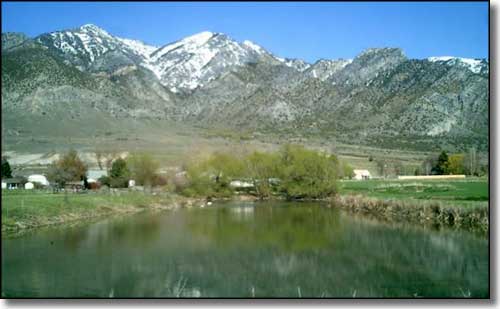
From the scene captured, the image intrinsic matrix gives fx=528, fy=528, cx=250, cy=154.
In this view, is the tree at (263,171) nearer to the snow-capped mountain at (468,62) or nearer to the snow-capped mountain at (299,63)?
the snow-capped mountain at (299,63)

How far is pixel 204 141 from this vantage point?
47.7 meters

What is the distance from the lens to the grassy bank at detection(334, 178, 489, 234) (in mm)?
13867

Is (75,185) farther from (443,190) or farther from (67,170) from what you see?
(443,190)

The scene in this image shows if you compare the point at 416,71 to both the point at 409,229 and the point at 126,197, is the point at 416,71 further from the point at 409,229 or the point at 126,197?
the point at 126,197

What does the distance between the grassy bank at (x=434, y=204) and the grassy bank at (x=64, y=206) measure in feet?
33.1

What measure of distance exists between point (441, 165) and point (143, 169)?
19.2 metres

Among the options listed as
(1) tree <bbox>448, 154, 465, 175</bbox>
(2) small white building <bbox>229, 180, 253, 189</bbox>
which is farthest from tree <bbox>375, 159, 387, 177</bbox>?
(1) tree <bbox>448, 154, 465, 175</bbox>

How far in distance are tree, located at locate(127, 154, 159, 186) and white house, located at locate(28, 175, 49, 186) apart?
5741 mm

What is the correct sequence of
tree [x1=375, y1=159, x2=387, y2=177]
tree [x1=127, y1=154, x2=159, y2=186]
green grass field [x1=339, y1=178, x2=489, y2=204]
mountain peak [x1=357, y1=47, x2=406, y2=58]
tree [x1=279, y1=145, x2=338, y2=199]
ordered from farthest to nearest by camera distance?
tree [x1=375, y1=159, x2=387, y2=177]
tree [x1=127, y1=154, x2=159, y2=186]
tree [x1=279, y1=145, x2=338, y2=199]
green grass field [x1=339, y1=178, x2=489, y2=204]
mountain peak [x1=357, y1=47, x2=406, y2=58]

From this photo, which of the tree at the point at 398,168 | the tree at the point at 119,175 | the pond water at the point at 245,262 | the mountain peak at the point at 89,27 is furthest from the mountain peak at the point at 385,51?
the tree at the point at 119,175

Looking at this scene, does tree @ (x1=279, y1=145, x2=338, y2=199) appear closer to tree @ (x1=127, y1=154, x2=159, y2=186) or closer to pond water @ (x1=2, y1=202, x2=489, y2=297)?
tree @ (x1=127, y1=154, x2=159, y2=186)

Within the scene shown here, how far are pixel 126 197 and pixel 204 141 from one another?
20959 mm

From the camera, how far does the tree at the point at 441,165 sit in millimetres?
22525

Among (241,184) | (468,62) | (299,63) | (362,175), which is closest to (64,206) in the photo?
(299,63)
